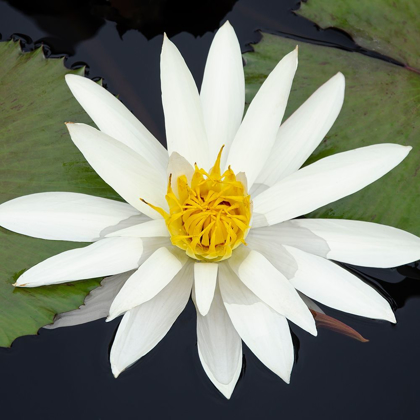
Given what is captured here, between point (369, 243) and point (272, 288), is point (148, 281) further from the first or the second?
point (369, 243)

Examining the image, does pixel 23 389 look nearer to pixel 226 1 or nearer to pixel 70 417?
pixel 70 417

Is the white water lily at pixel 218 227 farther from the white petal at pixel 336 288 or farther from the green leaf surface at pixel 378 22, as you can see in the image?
the green leaf surface at pixel 378 22

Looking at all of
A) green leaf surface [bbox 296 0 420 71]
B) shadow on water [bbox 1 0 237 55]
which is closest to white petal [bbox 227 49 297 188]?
green leaf surface [bbox 296 0 420 71]

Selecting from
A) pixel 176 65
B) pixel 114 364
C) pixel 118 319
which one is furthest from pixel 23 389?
pixel 176 65

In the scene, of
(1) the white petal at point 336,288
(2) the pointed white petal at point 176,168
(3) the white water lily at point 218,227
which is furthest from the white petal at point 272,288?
(2) the pointed white petal at point 176,168

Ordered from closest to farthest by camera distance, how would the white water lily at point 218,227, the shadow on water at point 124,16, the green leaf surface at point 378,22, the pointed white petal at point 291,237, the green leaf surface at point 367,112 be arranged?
the white water lily at point 218,227
the pointed white petal at point 291,237
the green leaf surface at point 367,112
the green leaf surface at point 378,22
the shadow on water at point 124,16

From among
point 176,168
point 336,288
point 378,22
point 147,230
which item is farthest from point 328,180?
point 378,22

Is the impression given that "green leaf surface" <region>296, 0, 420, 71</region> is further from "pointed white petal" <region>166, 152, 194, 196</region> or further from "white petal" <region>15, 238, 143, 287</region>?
"white petal" <region>15, 238, 143, 287</region>
